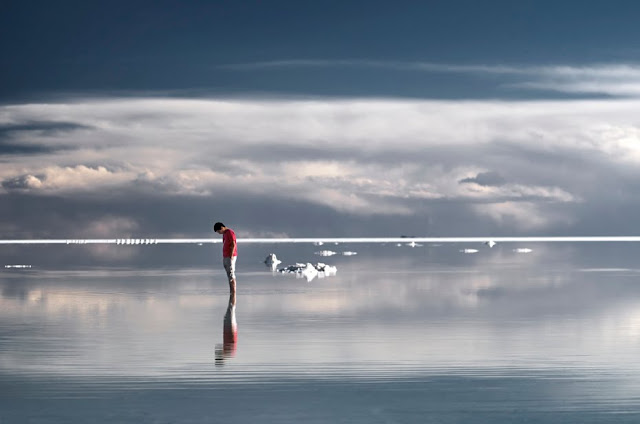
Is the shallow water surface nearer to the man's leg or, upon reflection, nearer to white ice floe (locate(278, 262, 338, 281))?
the man's leg

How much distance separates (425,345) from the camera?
46.1ft

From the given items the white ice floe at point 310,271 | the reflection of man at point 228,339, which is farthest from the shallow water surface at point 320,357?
the white ice floe at point 310,271

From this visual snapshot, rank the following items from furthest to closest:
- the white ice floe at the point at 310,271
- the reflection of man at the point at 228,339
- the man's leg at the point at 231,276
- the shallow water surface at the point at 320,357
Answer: the white ice floe at the point at 310,271 → the man's leg at the point at 231,276 → the reflection of man at the point at 228,339 → the shallow water surface at the point at 320,357

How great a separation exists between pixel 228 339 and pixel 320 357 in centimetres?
239

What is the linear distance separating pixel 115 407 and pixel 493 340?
6964 millimetres

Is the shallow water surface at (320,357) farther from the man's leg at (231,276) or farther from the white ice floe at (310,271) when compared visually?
the white ice floe at (310,271)

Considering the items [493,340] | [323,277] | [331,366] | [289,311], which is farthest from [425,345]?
[323,277]

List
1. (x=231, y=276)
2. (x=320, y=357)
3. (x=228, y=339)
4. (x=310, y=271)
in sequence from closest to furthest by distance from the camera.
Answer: (x=320, y=357) < (x=228, y=339) < (x=231, y=276) < (x=310, y=271)

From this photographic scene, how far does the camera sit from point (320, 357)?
12.9 metres

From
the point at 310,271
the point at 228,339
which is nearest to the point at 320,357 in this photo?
the point at 228,339

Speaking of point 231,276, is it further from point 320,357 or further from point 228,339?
point 320,357

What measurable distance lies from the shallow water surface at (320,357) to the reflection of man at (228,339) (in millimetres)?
31

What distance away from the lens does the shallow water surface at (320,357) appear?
943 centimetres

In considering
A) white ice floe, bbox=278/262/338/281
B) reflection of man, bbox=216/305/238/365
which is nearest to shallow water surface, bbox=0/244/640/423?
reflection of man, bbox=216/305/238/365
